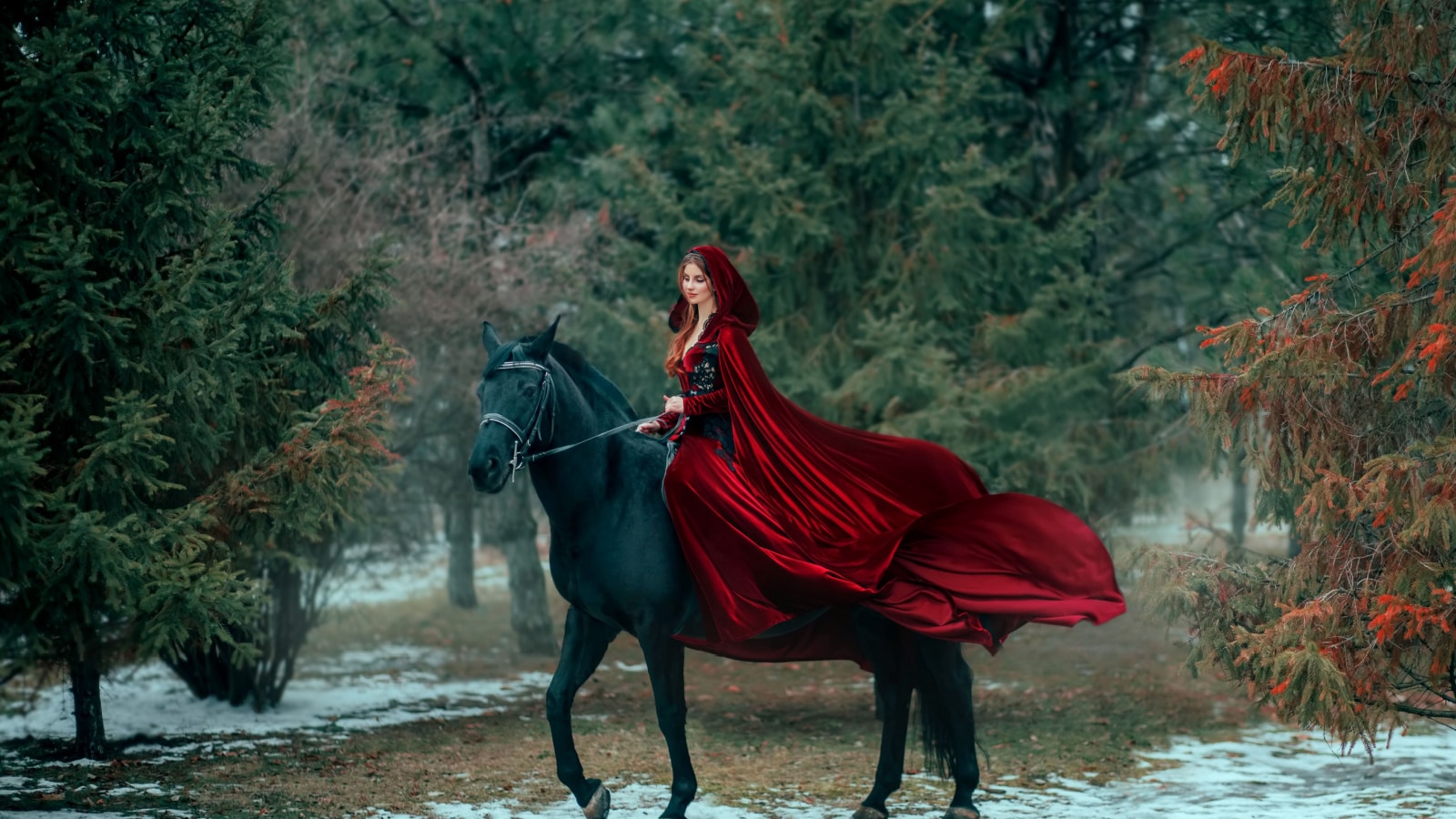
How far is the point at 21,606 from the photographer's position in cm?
688

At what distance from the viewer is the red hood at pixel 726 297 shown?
22.1 feet

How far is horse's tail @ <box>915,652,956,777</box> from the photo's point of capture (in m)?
7.08

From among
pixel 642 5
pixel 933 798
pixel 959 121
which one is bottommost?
pixel 933 798

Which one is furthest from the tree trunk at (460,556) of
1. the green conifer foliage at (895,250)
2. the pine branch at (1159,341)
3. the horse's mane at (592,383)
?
the horse's mane at (592,383)

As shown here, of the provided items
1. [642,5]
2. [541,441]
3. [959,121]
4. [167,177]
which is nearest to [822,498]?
[541,441]

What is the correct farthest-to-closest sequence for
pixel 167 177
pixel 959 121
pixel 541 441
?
pixel 959 121
pixel 167 177
pixel 541 441

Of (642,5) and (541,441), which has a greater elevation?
(642,5)

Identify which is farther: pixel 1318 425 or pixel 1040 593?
pixel 1318 425

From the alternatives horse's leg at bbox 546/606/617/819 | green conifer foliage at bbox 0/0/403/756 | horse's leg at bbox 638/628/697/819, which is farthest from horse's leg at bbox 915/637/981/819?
green conifer foliage at bbox 0/0/403/756

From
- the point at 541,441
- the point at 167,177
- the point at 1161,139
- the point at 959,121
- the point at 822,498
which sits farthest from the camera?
the point at 1161,139

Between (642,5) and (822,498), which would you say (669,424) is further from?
(642,5)

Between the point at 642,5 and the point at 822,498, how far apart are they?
9772 millimetres

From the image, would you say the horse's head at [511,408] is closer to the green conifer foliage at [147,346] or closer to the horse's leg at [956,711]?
the green conifer foliage at [147,346]

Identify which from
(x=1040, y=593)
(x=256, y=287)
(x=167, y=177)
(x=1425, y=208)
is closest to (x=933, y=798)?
(x=1040, y=593)
